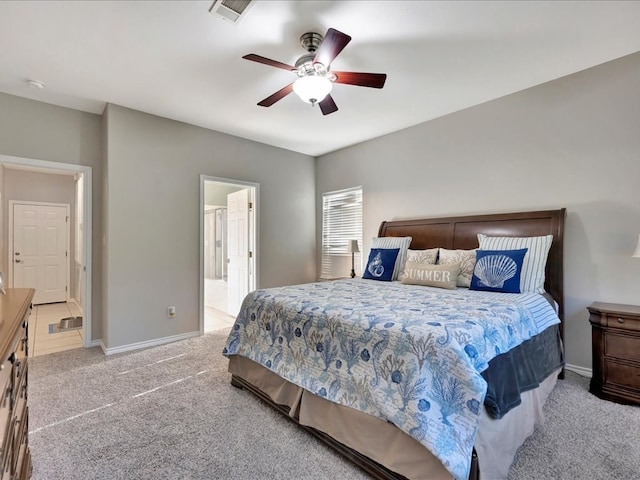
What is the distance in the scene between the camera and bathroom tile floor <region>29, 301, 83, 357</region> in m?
3.65

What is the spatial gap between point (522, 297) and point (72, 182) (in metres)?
7.88

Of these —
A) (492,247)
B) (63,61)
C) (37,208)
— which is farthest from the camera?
(37,208)

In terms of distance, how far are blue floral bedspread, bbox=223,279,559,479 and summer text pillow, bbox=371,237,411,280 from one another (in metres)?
0.95

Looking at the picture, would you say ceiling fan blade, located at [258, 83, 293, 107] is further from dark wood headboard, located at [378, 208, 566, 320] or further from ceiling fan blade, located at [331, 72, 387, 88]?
dark wood headboard, located at [378, 208, 566, 320]

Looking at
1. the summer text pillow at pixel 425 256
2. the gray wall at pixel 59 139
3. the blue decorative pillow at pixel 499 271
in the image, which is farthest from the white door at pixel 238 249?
the blue decorative pillow at pixel 499 271

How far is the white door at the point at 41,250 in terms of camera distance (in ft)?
19.0

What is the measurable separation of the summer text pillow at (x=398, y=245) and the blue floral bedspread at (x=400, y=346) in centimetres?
95

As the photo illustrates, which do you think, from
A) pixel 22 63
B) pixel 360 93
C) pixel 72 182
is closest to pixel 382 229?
pixel 360 93

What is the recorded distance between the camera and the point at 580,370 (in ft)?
9.44

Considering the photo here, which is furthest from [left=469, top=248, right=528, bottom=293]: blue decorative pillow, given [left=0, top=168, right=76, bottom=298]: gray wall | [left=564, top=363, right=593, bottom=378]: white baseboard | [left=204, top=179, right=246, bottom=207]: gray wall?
[left=0, top=168, right=76, bottom=298]: gray wall

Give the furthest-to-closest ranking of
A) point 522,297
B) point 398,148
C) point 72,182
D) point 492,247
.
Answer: point 72,182 → point 398,148 → point 492,247 → point 522,297

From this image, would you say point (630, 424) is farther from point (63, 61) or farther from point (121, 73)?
point (63, 61)

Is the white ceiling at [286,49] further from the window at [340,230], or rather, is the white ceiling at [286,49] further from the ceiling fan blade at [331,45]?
the window at [340,230]

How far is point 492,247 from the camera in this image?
3045 millimetres
